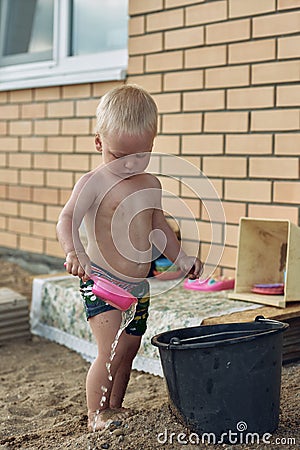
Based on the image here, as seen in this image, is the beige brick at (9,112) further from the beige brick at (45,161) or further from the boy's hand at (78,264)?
the boy's hand at (78,264)

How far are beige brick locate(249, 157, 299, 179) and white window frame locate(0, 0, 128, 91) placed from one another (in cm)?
130

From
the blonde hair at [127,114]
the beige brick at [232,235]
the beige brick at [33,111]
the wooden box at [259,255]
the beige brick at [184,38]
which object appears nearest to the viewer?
the blonde hair at [127,114]

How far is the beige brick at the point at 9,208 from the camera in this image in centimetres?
603

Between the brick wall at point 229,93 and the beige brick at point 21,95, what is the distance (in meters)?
1.23

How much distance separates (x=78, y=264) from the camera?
2.57 metres

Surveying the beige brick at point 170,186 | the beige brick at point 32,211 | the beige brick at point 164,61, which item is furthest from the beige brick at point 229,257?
the beige brick at point 32,211

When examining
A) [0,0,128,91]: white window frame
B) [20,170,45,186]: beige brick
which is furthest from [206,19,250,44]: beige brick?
[20,170,45,186]: beige brick

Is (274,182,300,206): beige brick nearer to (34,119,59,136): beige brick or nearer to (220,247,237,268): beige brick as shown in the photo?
(220,247,237,268): beige brick

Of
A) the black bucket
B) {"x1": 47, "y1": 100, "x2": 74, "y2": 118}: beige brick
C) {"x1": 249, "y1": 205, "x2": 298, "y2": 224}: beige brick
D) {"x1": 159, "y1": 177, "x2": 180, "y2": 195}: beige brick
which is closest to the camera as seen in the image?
the black bucket

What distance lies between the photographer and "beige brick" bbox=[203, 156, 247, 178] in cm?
422

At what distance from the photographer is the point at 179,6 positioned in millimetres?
4559

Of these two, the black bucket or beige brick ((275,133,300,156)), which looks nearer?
the black bucket

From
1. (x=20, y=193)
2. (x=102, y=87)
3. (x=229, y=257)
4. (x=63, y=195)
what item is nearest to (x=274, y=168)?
(x=229, y=257)

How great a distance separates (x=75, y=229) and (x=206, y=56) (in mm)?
2068
